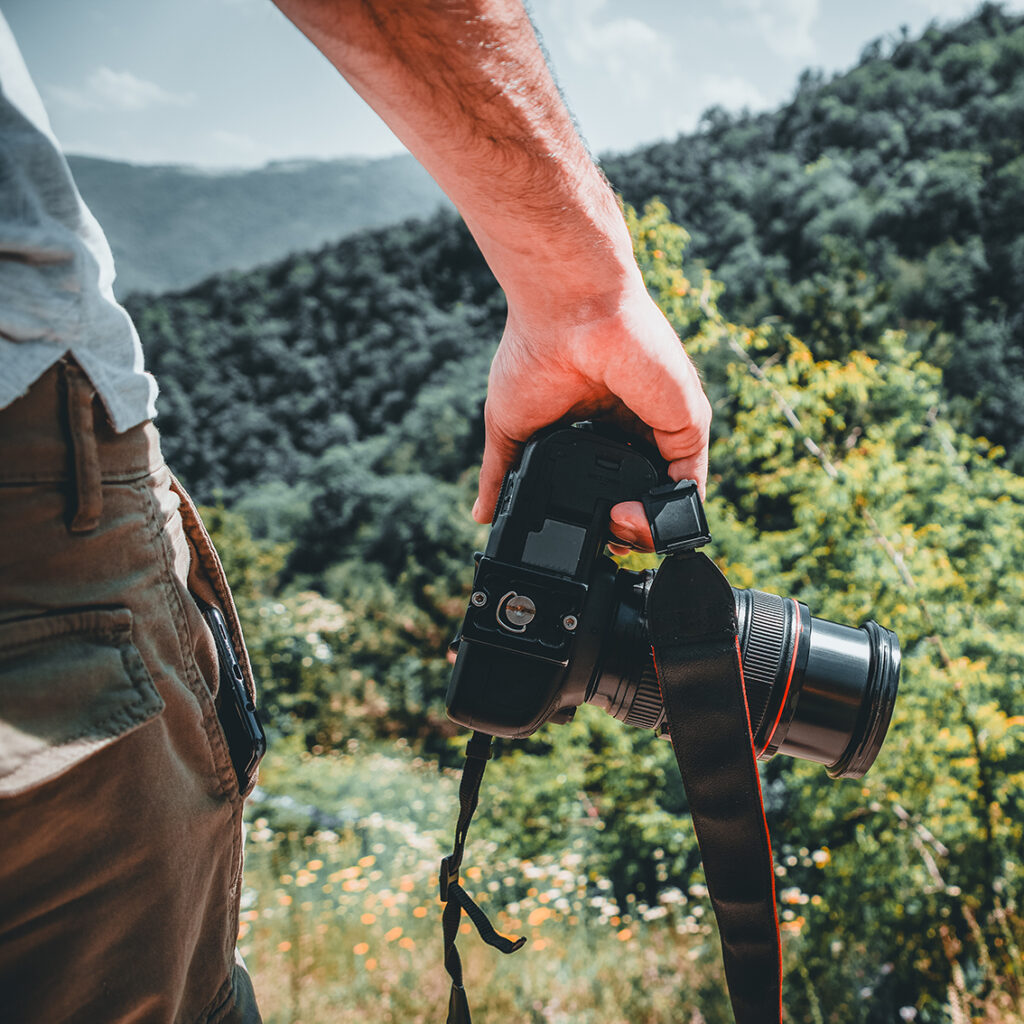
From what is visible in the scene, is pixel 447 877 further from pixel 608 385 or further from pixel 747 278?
pixel 747 278

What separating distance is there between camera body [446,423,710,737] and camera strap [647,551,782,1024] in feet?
0.30

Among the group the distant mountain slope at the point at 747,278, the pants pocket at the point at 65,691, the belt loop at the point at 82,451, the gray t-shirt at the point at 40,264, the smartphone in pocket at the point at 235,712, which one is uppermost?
the distant mountain slope at the point at 747,278

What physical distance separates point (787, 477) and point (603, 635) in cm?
236

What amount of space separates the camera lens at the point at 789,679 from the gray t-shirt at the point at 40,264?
63 cm

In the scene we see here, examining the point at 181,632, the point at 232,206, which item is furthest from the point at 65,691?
the point at 232,206

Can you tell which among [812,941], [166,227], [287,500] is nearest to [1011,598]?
[812,941]

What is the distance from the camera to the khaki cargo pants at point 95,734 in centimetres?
55

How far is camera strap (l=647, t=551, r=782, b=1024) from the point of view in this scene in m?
0.85

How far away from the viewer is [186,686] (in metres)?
0.70

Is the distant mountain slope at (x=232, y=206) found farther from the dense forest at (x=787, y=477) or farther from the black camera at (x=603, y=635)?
the black camera at (x=603, y=635)

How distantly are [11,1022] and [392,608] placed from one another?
11046mm

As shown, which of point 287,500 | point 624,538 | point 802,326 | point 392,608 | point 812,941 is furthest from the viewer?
point 287,500

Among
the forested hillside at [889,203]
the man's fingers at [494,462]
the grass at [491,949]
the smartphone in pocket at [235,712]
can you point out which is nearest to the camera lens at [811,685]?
the man's fingers at [494,462]

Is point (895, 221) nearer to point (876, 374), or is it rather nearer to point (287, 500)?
point (287, 500)
